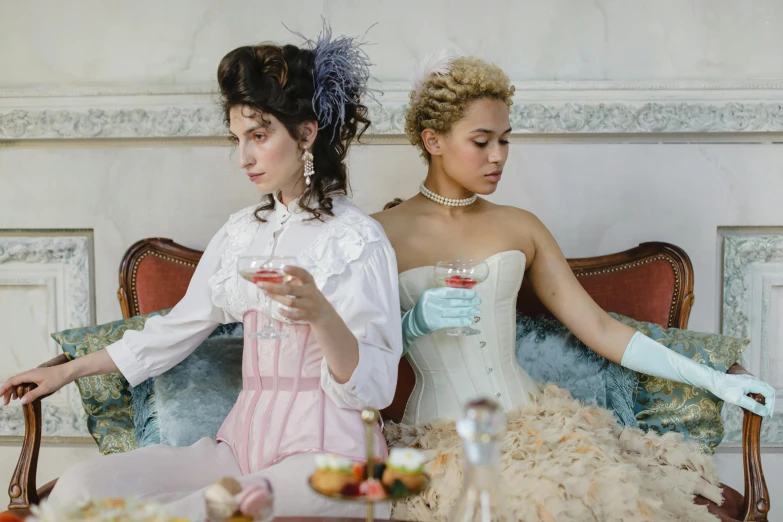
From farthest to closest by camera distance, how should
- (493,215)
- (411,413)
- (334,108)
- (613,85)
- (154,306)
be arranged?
1. (613,85)
2. (154,306)
3. (493,215)
4. (411,413)
5. (334,108)

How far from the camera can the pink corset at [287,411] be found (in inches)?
80.4

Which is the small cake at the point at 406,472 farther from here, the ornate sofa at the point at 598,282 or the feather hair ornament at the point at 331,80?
the ornate sofa at the point at 598,282

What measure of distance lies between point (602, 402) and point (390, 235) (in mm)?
946

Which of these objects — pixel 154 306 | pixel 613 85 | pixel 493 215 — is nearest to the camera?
pixel 493 215

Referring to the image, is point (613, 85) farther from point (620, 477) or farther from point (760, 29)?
point (620, 477)

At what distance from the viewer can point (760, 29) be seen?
128 inches

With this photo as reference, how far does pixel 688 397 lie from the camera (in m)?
2.53

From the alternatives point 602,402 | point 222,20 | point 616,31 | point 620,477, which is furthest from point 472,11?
point 620,477

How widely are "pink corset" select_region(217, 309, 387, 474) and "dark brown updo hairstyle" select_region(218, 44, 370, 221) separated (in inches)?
15.8

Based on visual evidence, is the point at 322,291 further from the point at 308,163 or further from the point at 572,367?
the point at 572,367

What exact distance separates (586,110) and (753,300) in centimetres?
115

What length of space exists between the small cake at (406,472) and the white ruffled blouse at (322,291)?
689 millimetres

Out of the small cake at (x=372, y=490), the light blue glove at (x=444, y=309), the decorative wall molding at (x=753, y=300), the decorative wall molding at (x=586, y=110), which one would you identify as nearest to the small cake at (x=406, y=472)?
the small cake at (x=372, y=490)

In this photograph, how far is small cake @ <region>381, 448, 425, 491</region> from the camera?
1.24 metres
